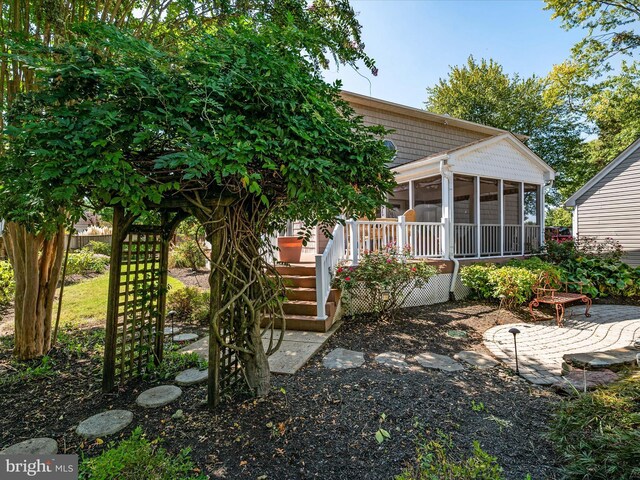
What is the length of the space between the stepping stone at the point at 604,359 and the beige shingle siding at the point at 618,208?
8583 millimetres

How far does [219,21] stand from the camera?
4.57 m

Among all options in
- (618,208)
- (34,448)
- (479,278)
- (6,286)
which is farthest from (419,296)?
(6,286)

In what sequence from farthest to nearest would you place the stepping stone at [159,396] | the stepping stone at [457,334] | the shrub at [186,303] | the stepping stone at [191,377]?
the shrub at [186,303] → the stepping stone at [457,334] → the stepping stone at [191,377] → the stepping stone at [159,396]

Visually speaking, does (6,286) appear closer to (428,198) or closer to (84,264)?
(84,264)

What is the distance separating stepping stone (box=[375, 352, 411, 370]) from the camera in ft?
12.6

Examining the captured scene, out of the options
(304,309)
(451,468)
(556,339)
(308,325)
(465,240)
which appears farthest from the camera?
(465,240)

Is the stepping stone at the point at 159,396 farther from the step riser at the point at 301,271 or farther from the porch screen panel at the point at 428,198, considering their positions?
the porch screen panel at the point at 428,198

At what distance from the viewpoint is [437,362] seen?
398 centimetres

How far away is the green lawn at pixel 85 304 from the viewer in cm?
594

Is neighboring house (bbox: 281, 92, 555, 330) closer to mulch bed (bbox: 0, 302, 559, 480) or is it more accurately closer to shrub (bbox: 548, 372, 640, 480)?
mulch bed (bbox: 0, 302, 559, 480)

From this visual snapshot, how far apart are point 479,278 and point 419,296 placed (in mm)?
1476

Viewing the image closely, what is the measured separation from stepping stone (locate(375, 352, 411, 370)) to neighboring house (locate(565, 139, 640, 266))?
10393 mm

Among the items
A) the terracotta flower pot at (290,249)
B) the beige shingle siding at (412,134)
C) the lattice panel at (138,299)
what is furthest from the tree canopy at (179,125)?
the beige shingle siding at (412,134)

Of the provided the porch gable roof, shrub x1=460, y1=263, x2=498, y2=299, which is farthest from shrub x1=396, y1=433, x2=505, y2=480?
the porch gable roof
